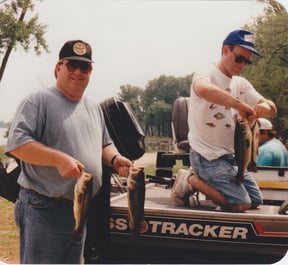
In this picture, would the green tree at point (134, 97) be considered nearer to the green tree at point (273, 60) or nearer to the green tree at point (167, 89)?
the green tree at point (167, 89)

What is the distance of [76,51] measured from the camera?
2480 millimetres

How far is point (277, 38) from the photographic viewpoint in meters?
2.64

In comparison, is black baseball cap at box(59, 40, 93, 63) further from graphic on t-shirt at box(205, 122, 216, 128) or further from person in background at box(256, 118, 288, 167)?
person in background at box(256, 118, 288, 167)

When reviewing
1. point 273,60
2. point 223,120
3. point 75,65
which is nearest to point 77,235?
point 75,65

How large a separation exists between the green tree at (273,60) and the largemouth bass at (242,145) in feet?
0.64

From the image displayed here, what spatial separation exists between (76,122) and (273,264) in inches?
55.1

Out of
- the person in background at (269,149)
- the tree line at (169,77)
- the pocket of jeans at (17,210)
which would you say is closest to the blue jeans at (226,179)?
the person in background at (269,149)

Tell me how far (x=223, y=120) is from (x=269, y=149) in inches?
13.8

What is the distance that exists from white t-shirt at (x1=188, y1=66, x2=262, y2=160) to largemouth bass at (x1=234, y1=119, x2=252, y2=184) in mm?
30

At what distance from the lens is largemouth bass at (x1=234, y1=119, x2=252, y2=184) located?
2512 millimetres

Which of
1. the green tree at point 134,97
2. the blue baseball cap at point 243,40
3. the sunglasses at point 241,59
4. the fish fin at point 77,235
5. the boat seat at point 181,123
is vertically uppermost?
the blue baseball cap at point 243,40

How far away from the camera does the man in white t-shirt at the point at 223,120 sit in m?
2.50

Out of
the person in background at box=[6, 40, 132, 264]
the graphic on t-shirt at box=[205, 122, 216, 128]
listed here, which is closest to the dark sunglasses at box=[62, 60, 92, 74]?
the person in background at box=[6, 40, 132, 264]

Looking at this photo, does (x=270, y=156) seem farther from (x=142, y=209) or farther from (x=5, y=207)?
(x=5, y=207)
